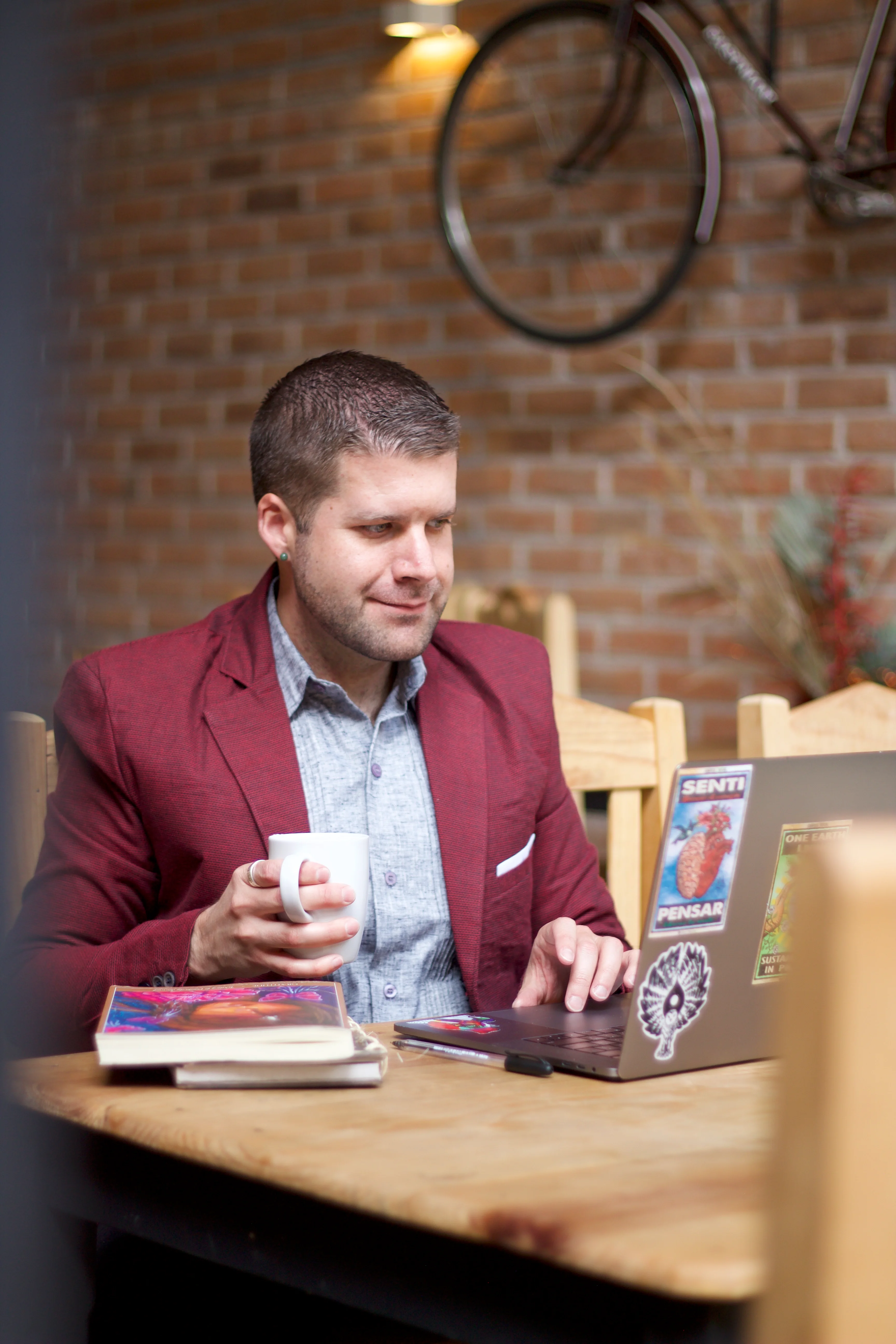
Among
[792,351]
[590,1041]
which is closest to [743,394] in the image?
[792,351]

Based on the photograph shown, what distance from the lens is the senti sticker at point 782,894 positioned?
1003 mm

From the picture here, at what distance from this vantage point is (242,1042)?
95 centimetres

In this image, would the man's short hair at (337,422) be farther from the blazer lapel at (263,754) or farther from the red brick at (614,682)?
the red brick at (614,682)

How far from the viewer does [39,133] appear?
0.36 metres

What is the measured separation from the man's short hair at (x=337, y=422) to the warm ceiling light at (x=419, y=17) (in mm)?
1922

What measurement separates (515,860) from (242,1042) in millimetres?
627

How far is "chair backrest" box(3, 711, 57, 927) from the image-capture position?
393 millimetres

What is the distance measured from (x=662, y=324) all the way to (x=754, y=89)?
1.56 ft

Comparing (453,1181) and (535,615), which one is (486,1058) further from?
(535,615)

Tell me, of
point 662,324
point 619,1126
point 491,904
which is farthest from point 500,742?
point 662,324

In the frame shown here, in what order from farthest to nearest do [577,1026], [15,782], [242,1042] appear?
[577,1026], [242,1042], [15,782]

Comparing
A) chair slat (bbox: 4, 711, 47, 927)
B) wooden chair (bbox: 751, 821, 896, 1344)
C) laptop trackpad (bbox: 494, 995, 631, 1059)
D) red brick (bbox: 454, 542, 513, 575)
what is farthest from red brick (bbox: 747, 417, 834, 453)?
wooden chair (bbox: 751, 821, 896, 1344)

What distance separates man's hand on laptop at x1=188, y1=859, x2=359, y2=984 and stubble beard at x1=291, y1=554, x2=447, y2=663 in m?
0.39

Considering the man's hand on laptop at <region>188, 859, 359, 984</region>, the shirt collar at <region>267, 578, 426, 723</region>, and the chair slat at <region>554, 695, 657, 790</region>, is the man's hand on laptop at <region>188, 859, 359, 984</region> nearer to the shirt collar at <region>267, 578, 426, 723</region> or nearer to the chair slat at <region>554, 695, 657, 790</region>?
the shirt collar at <region>267, 578, 426, 723</region>
